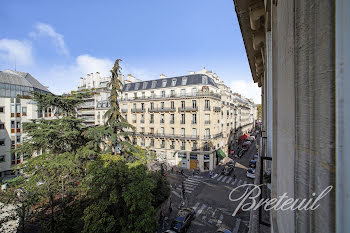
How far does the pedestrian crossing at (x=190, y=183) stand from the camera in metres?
19.6

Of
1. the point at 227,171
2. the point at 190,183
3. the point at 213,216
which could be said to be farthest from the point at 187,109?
the point at 213,216

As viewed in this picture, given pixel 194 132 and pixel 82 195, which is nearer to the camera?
pixel 82 195

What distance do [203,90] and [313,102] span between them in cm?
2585

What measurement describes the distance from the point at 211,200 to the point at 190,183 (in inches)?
184

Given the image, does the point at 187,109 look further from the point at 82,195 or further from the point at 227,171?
the point at 82,195

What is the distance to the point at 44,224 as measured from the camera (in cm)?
777

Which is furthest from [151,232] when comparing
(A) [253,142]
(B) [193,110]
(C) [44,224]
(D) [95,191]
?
(A) [253,142]

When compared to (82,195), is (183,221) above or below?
below

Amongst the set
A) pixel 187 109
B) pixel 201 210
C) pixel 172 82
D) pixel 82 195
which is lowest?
pixel 201 210

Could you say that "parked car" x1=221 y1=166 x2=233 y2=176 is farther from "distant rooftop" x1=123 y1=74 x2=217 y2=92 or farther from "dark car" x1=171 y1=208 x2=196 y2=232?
"distant rooftop" x1=123 y1=74 x2=217 y2=92

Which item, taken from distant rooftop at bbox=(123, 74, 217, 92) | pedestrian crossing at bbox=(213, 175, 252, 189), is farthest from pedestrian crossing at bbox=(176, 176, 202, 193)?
distant rooftop at bbox=(123, 74, 217, 92)

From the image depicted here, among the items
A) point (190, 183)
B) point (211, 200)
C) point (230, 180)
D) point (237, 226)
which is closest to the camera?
point (237, 226)

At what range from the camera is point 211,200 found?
17016mm

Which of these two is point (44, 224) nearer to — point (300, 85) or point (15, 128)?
point (300, 85)
